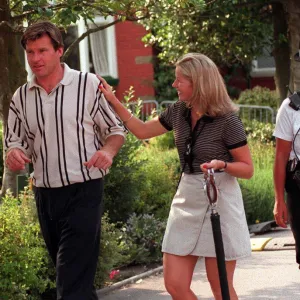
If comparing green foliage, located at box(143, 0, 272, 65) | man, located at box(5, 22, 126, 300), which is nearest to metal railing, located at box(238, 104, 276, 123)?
green foliage, located at box(143, 0, 272, 65)

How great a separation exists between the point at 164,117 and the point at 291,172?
0.86m

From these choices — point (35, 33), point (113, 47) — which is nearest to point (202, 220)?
point (35, 33)

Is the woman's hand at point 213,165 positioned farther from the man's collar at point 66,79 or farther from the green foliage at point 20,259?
the green foliage at point 20,259

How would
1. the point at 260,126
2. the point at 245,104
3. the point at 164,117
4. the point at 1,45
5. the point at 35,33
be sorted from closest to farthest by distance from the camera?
the point at 35,33 < the point at 164,117 < the point at 1,45 < the point at 260,126 < the point at 245,104

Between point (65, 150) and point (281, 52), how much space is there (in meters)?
10.7

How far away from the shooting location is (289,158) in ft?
19.9

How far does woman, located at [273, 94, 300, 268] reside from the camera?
5.98 m

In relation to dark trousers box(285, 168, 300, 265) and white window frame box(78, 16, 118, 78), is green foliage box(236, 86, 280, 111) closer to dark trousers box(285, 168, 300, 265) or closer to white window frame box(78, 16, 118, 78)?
white window frame box(78, 16, 118, 78)

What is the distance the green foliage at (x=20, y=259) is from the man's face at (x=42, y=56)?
5.80 ft

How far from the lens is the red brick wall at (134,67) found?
19.1 m

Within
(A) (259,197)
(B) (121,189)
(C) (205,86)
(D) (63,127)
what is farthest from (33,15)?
(A) (259,197)

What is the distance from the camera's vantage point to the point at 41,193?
565 cm

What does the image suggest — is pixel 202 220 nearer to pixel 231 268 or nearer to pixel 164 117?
pixel 231 268

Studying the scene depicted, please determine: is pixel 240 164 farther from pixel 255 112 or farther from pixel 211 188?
pixel 255 112
